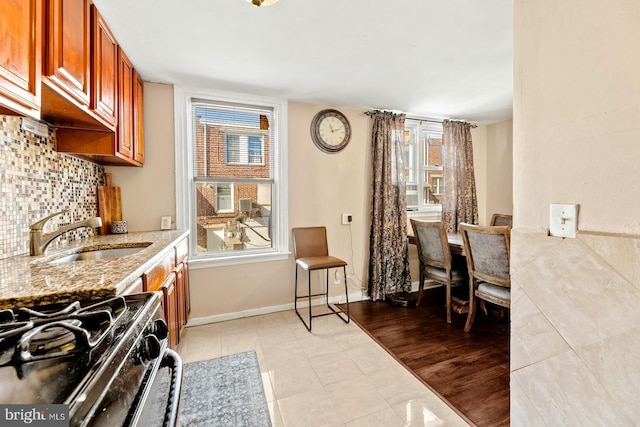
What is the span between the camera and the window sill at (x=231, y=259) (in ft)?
8.71

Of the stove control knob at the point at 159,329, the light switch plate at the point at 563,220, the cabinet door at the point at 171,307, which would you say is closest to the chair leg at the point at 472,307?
the light switch plate at the point at 563,220

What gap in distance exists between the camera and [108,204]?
2291mm

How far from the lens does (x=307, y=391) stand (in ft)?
5.73

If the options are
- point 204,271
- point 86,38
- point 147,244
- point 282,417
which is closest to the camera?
point 86,38

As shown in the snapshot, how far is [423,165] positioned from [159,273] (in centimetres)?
326

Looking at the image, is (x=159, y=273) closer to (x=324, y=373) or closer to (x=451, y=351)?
(x=324, y=373)

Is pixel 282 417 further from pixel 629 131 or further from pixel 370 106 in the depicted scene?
pixel 370 106

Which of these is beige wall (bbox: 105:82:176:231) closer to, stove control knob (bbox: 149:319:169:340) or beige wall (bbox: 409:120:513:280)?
stove control knob (bbox: 149:319:169:340)

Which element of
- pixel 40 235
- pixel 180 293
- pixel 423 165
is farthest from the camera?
pixel 423 165

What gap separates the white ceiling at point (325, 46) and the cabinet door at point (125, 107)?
0.10 metres

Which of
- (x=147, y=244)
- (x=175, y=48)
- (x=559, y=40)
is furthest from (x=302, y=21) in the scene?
(x=147, y=244)

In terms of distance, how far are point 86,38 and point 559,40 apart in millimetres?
2043

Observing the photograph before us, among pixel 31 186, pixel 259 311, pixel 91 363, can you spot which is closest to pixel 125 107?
pixel 31 186

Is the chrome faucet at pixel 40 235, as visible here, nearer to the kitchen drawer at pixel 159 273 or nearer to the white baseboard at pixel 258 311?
the kitchen drawer at pixel 159 273
